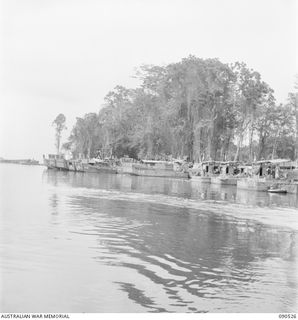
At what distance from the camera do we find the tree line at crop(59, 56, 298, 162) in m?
79.4

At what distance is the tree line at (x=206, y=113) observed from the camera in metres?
79.4

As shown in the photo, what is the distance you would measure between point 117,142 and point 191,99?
2670cm

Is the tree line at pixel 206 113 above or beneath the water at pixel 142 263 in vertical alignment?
above

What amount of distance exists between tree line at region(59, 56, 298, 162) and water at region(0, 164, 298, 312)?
185ft

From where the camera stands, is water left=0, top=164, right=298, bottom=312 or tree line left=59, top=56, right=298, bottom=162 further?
tree line left=59, top=56, right=298, bottom=162

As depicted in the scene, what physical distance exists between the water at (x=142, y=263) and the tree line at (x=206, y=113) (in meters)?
56.4

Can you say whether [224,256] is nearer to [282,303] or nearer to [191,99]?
[282,303]

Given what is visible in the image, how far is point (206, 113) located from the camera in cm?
8219

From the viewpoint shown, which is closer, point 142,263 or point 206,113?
point 142,263

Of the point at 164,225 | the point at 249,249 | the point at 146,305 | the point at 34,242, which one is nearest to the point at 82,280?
the point at 146,305

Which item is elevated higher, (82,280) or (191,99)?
(191,99)

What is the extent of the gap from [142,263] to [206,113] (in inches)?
2758

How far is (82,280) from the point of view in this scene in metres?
11.4

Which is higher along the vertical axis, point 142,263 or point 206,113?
point 206,113
